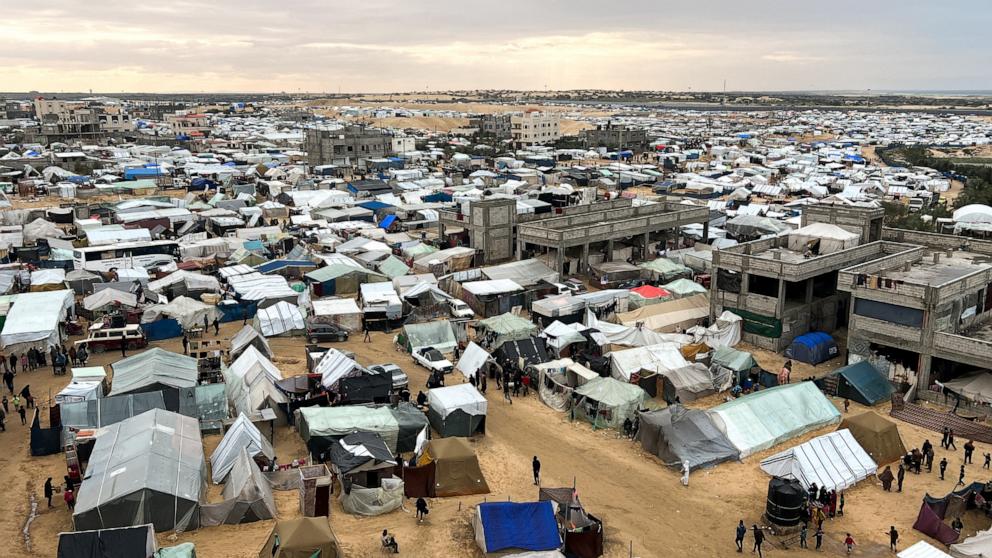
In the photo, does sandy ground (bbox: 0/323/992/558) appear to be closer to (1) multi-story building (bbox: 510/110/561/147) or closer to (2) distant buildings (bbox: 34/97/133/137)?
(1) multi-story building (bbox: 510/110/561/147)

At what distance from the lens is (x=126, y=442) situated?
15.5 meters

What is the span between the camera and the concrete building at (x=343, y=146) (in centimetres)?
7988

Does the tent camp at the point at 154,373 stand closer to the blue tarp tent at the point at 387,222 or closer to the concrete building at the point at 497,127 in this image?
the blue tarp tent at the point at 387,222

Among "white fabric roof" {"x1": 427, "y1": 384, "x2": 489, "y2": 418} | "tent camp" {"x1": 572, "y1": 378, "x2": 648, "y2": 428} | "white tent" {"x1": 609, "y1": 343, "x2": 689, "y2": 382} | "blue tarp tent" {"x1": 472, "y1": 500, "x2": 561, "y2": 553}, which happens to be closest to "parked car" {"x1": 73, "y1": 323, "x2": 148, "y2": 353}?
"white fabric roof" {"x1": 427, "y1": 384, "x2": 489, "y2": 418}

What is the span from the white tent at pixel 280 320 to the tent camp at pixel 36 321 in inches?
253

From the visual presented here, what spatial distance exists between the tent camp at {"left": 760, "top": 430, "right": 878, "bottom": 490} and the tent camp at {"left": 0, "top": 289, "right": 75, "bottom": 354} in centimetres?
2169

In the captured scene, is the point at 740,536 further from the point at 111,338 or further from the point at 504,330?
the point at 111,338

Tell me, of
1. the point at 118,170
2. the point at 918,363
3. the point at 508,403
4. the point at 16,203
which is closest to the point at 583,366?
the point at 508,403

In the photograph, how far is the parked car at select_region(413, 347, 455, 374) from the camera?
23312mm

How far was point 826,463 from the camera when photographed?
1684 centimetres

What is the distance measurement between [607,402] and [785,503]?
19.2 ft

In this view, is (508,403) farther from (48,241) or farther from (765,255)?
(48,241)

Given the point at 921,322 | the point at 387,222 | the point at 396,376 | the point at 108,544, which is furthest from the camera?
the point at 387,222

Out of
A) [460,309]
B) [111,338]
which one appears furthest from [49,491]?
[460,309]
